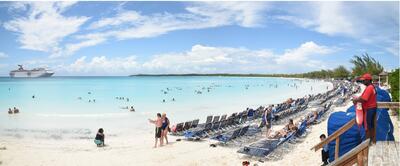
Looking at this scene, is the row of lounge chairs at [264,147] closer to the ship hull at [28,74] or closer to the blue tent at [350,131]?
the blue tent at [350,131]

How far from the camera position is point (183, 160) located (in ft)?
31.6

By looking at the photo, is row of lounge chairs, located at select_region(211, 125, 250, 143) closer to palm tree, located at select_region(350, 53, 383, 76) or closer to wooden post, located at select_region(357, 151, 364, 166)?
wooden post, located at select_region(357, 151, 364, 166)

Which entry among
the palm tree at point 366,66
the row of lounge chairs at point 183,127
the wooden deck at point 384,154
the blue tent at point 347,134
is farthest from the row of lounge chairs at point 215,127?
the palm tree at point 366,66

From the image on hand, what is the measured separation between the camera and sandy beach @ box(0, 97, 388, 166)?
371 inches

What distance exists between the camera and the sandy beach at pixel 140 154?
371 inches

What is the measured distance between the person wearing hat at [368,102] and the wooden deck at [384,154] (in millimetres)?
322

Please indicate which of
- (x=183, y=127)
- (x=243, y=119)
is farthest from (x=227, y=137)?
(x=243, y=119)

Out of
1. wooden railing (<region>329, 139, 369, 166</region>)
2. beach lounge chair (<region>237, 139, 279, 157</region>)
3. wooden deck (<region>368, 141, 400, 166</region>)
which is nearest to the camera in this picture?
wooden railing (<region>329, 139, 369, 166</region>)

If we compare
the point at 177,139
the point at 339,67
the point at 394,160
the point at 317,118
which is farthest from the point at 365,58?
the point at 394,160

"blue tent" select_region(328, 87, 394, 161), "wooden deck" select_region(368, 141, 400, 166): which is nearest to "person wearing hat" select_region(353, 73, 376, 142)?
"wooden deck" select_region(368, 141, 400, 166)

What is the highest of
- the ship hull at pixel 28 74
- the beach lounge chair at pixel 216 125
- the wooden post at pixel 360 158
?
the ship hull at pixel 28 74

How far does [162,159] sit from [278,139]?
3526 millimetres

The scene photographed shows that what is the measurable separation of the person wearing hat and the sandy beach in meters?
3.34

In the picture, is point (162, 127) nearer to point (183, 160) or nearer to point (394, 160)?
point (183, 160)
